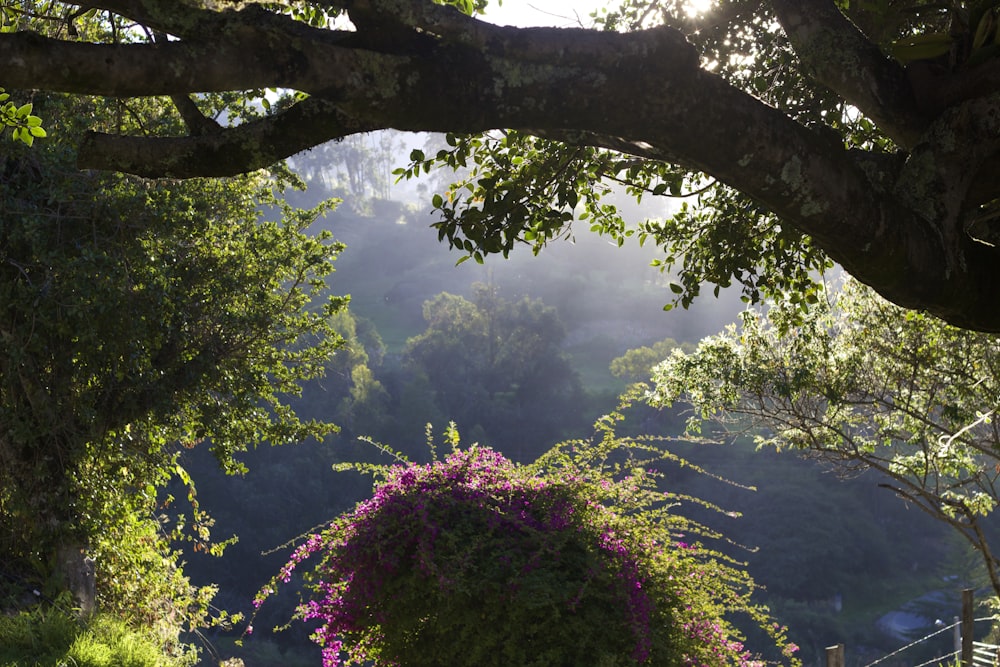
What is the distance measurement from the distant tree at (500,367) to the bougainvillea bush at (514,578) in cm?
4465

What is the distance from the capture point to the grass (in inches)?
249

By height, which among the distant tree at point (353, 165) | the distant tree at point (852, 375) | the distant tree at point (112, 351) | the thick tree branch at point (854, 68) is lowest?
the thick tree branch at point (854, 68)

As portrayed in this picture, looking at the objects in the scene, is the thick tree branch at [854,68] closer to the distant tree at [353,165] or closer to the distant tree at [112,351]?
the distant tree at [112,351]

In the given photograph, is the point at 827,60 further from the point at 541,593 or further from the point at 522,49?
the point at 541,593

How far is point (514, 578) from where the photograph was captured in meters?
4.81

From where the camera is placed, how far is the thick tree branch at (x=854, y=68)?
308 centimetres

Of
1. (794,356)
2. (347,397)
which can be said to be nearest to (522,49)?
(794,356)

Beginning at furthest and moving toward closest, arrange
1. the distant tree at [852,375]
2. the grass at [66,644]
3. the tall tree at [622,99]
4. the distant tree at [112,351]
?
the distant tree at [852,375] → the distant tree at [112,351] → the grass at [66,644] → the tall tree at [622,99]

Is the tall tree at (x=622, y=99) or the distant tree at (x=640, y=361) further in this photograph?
the distant tree at (x=640, y=361)

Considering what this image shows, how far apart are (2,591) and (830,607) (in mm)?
40045

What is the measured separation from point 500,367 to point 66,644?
158ft

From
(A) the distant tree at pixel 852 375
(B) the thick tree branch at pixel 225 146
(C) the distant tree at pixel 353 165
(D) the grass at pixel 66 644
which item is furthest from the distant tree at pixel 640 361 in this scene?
(C) the distant tree at pixel 353 165

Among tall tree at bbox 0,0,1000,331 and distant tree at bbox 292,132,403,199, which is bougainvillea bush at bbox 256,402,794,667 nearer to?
tall tree at bbox 0,0,1000,331

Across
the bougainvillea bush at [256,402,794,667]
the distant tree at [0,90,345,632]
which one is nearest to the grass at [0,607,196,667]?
the distant tree at [0,90,345,632]
